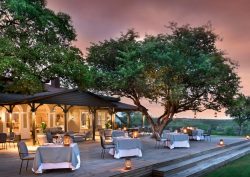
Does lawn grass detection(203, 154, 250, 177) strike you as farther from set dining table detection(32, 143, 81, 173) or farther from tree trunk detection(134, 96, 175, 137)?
tree trunk detection(134, 96, 175, 137)

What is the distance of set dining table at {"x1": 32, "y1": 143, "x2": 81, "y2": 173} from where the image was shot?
377 inches

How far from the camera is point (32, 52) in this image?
480 inches

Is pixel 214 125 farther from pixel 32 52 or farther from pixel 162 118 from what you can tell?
pixel 32 52

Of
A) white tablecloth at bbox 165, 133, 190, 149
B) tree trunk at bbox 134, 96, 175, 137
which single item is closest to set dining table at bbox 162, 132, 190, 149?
white tablecloth at bbox 165, 133, 190, 149

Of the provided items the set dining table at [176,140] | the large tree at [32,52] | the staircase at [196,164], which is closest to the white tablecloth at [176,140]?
the set dining table at [176,140]

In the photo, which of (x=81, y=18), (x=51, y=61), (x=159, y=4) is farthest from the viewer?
(x=81, y=18)

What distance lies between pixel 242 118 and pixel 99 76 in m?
17.1

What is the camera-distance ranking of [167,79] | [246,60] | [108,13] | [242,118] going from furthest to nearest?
1. [242,118]
2. [246,60]
3. [167,79]
4. [108,13]

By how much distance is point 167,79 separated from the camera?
20859mm

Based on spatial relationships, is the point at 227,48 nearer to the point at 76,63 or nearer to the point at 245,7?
the point at 245,7

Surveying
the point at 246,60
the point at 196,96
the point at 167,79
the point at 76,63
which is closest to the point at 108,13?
the point at 76,63

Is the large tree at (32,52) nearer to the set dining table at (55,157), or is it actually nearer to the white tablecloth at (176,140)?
the set dining table at (55,157)

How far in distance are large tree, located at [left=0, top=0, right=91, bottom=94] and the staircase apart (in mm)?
5133

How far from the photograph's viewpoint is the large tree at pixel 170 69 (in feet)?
67.2
